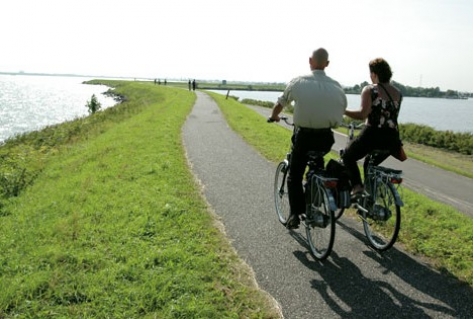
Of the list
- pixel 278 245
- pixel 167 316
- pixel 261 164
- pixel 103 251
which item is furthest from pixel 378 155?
pixel 261 164

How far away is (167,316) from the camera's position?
3494 mm

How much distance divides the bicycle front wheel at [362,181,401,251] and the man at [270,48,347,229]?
3.14ft

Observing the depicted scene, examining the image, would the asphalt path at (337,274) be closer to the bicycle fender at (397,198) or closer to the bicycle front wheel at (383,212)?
the bicycle front wheel at (383,212)

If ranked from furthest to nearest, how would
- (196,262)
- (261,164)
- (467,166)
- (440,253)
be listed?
(467,166) → (261,164) → (440,253) → (196,262)

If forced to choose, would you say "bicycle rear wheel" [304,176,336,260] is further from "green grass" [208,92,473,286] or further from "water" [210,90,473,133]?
"water" [210,90,473,133]

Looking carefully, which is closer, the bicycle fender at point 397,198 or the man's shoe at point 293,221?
the bicycle fender at point 397,198

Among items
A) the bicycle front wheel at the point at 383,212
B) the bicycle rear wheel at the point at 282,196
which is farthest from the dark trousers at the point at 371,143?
the bicycle rear wheel at the point at 282,196

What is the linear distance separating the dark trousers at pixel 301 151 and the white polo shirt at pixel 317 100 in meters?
0.12

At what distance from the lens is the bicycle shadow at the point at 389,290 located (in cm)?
379

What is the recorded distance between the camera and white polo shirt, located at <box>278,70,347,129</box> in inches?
177

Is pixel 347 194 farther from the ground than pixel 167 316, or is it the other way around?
pixel 347 194

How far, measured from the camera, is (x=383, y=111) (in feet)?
15.7

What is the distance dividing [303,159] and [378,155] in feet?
3.59

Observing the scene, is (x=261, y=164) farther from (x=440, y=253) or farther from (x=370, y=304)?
(x=370, y=304)
